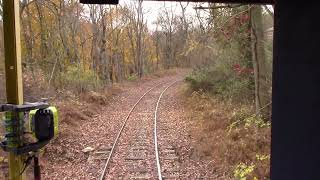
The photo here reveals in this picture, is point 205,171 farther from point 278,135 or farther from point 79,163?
point 278,135

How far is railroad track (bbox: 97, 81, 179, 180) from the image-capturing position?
9.04 meters

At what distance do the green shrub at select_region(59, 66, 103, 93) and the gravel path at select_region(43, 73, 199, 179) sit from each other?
400 cm

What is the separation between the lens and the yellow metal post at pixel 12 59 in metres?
3.79

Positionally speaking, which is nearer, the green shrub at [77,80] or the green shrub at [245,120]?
the green shrub at [245,120]

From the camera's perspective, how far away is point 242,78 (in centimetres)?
1565

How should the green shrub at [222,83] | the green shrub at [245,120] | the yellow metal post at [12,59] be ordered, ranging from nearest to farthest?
the yellow metal post at [12,59], the green shrub at [245,120], the green shrub at [222,83]

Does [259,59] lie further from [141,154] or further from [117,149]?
[117,149]

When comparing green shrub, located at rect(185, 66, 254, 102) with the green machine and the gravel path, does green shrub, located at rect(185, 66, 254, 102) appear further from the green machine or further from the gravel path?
the green machine

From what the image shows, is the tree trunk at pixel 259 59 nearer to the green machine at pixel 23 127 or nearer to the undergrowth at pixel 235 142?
the undergrowth at pixel 235 142

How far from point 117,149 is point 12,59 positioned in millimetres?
7793

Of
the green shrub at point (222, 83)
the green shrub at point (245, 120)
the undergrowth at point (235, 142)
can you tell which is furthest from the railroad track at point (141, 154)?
the green shrub at point (222, 83)

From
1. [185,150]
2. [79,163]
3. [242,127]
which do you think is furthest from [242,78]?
[79,163]

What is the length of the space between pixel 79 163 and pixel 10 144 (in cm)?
711

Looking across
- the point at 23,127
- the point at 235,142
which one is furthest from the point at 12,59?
the point at 235,142
